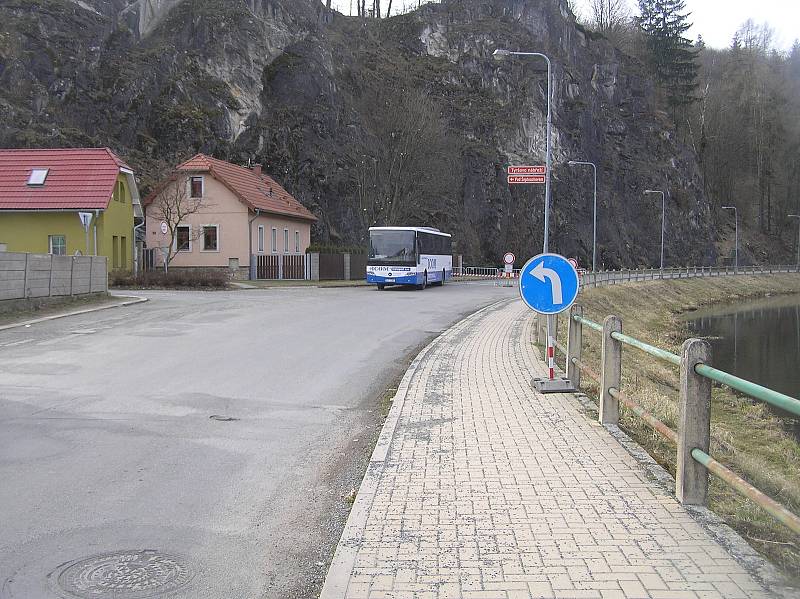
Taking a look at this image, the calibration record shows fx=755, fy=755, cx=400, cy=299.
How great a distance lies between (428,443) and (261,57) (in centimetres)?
5659

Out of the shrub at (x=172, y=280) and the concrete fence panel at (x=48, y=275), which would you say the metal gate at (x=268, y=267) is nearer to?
the shrub at (x=172, y=280)

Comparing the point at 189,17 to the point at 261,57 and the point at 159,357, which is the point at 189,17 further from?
the point at 159,357

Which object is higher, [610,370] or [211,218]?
[211,218]

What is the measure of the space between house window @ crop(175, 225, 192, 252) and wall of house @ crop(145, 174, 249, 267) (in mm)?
203

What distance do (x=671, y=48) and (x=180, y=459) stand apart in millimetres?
104173

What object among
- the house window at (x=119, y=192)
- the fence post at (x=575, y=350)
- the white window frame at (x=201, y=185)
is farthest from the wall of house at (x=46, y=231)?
the fence post at (x=575, y=350)

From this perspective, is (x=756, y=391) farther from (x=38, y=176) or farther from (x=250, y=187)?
(x=250, y=187)

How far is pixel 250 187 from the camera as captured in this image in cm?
4638

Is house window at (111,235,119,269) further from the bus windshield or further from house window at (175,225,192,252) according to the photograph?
the bus windshield

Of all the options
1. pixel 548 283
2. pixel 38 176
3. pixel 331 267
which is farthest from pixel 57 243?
pixel 548 283

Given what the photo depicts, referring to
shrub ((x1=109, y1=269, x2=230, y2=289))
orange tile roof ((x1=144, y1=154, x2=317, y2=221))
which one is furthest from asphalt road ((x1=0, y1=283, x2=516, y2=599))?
orange tile roof ((x1=144, y1=154, x2=317, y2=221))

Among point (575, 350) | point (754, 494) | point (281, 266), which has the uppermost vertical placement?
point (281, 266)

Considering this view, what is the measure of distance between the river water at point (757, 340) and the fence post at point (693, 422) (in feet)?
34.2

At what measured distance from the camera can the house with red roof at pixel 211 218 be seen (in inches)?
1722
